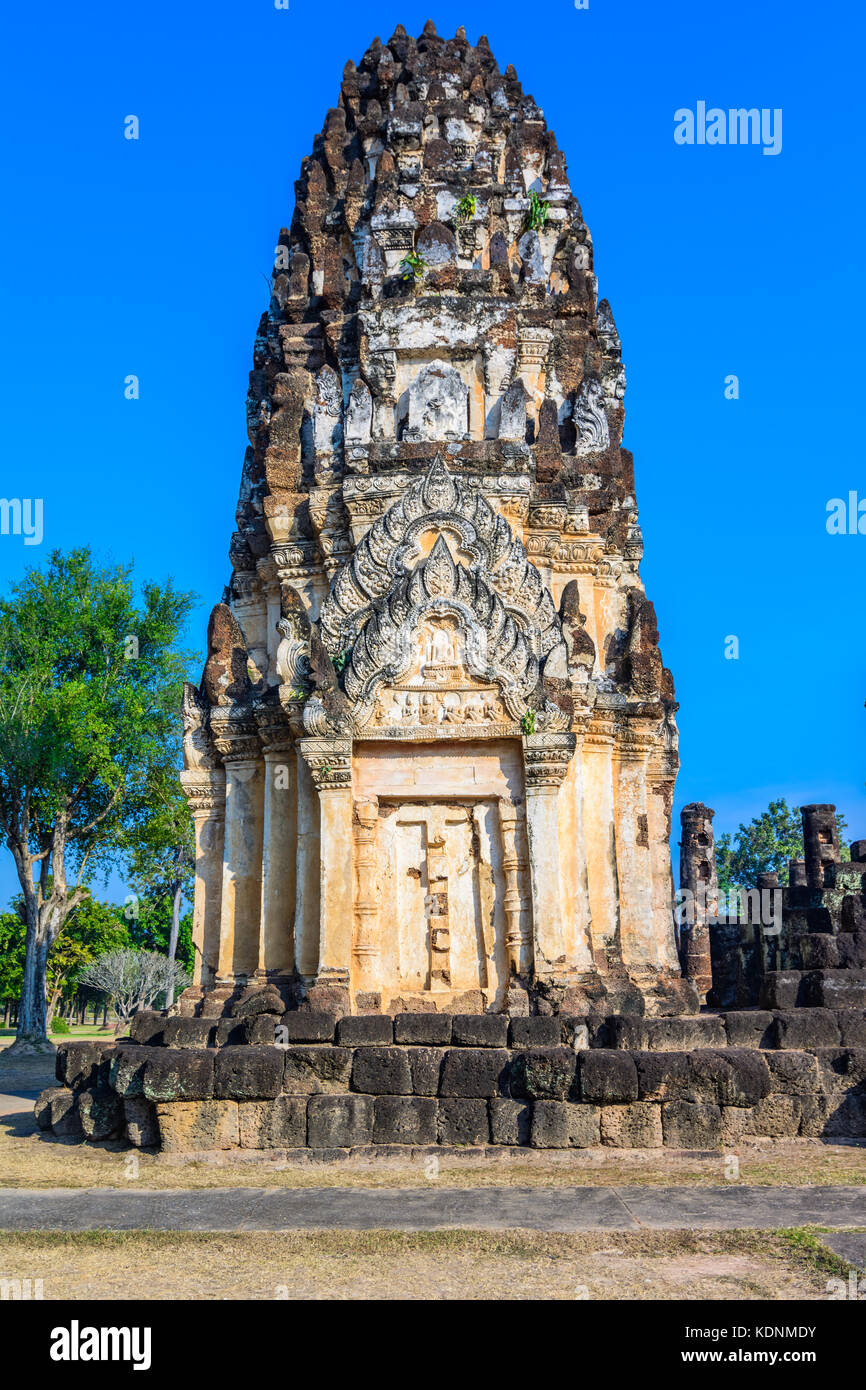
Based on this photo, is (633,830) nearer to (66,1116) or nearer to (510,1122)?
(510,1122)

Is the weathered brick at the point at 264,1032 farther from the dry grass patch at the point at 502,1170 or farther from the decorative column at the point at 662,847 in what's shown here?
the decorative column at the point at 662,847

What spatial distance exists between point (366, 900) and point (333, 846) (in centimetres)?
67

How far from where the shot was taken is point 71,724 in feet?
85.4

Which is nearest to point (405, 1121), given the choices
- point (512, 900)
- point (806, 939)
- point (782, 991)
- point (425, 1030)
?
point (425, 1030)

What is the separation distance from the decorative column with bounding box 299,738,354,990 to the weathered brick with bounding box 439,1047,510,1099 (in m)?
2.19

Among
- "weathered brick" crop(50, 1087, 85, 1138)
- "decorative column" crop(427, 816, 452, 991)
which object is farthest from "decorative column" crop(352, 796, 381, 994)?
"weathered brick" crop(50, 1087, 85, 1138)

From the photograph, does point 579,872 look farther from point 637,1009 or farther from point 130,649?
point 130,649

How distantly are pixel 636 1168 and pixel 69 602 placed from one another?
22.4 metres

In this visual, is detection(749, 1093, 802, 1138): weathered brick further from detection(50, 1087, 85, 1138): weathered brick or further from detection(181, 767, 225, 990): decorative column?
detection(181, 767, 225, 990): decorative column

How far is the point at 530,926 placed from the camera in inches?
470

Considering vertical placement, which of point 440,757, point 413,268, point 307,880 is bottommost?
point 307,880

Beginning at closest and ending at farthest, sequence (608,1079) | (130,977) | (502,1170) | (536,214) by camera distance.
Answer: (502,1170), (608,1079), (536,214), (130,977)

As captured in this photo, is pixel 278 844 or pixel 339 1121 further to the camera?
pixel 278 844

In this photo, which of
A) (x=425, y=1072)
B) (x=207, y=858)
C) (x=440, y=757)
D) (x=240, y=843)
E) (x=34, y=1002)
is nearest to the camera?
(x=425, y=1072)
